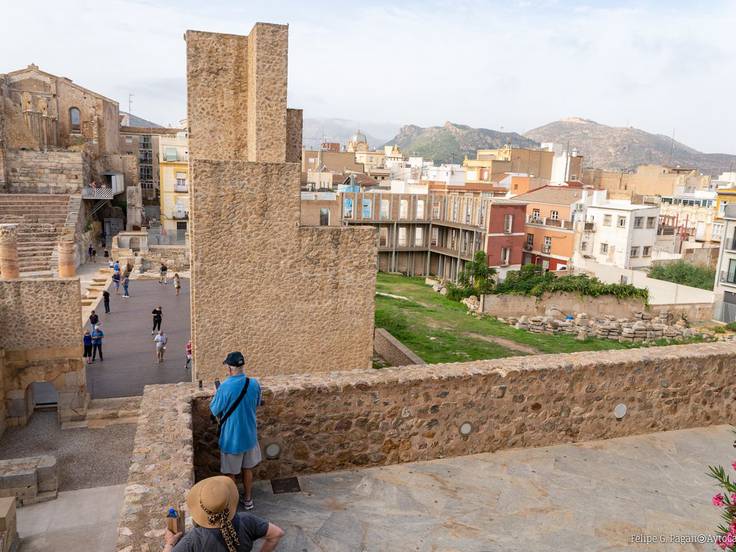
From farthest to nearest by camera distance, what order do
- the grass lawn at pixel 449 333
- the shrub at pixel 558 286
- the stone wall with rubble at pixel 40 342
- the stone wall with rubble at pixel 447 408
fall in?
the shrub at pixel 558 286, the grass lawn at pixel 449 333, the stone wall with rubble at pixel 40 342, the stone wall with rubble at pixel 447 408

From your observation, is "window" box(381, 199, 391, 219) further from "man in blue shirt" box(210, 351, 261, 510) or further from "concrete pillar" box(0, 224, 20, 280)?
"man in blue shirt" box(210, 351, 261, 510)

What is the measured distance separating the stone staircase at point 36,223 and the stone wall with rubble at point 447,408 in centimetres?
2628

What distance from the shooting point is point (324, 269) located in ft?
37.2

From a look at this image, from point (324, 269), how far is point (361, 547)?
739 cm

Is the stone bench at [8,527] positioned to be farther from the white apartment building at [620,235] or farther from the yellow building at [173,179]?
the yellow building at [173,179]

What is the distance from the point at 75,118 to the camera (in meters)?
47.0

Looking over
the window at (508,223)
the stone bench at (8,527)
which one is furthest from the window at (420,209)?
the stone bench at (8,527)

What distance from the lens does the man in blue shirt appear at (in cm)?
440

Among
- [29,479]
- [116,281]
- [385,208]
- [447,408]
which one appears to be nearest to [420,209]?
[385,208]

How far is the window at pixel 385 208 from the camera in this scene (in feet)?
138

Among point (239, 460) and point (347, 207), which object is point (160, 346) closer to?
point (239, 460)

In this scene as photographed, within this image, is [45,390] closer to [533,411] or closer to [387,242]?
[533,411]

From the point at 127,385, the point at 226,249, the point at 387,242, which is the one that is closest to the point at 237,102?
the point at 226,249

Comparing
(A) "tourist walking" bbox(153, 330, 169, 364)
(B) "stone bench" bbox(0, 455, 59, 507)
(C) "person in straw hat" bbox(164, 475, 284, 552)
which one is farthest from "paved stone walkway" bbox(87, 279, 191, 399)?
(C) "person in straw hat" bbox(164, 475, 284, 552)
